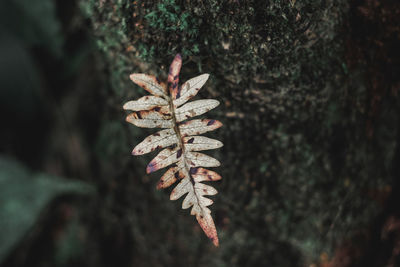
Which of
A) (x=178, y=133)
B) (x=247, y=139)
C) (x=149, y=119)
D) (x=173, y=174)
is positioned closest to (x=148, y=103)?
(x=149, y=119)

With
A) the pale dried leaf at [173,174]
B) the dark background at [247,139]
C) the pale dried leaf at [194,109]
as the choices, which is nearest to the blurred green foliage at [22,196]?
the dark background at [247,139]

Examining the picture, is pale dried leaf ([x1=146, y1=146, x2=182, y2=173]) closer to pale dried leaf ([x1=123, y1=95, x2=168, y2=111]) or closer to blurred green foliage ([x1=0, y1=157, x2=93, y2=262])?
pale dried leaf ([x1=123, y1=95, x2=168, y2=111])

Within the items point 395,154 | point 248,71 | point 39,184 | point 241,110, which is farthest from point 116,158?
point 395,154

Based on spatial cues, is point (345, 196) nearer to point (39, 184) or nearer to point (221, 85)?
point (221, 85)

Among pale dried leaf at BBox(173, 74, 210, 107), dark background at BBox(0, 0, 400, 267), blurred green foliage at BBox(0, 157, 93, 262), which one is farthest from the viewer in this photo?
blurred green foliage at BBox(0, 157, 93, 262)

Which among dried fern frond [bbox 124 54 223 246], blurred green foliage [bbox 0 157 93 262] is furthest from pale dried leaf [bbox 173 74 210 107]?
blurred green foliage [bbox 0 157 93 262]

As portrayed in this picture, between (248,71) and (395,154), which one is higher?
(248,71)

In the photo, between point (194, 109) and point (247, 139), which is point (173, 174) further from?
point (247, 139)
